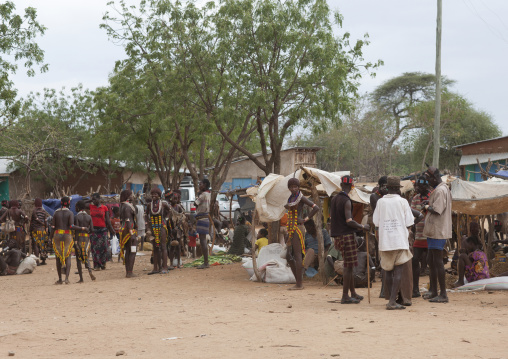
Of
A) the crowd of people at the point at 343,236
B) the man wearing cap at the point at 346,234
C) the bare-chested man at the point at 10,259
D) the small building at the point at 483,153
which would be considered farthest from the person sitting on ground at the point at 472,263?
the small building at the point at 483,153

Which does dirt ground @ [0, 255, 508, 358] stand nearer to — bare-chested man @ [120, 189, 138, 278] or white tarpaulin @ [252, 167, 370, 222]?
white tarpaulin @ [252, 167, 370, 222]

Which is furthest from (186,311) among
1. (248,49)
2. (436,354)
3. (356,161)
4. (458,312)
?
(356,161)

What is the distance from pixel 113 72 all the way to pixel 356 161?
80.6 feet

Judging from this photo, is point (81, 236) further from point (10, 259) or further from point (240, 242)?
point (240, 242)

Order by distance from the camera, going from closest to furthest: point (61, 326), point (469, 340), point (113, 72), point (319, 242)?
point (469, 340) → point (61, 326) → point (319, 242) → point (113, 72)

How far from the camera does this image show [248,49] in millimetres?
16906

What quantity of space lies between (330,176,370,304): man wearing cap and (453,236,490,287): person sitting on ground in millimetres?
2040

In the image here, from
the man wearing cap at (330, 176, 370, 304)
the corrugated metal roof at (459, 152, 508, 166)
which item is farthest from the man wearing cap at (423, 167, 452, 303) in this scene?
the corrugated metal roof at (459, 152, 508, 166)

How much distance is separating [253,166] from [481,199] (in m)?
Result: 28.6

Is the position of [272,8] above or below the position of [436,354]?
above

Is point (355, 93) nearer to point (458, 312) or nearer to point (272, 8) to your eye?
point (272, 8)

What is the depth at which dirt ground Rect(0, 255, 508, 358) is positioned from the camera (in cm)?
607

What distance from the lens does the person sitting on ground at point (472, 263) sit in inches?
407

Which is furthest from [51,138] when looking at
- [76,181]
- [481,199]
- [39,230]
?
[481,199]
